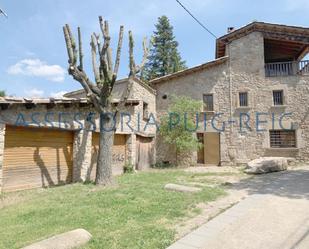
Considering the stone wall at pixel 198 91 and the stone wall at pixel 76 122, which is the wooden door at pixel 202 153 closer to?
the stone wall at pixel 198 91

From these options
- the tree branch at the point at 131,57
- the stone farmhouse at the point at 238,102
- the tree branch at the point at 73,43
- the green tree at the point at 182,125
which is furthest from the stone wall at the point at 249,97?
the tree branch at the point at 73,43

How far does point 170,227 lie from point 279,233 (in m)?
1.81

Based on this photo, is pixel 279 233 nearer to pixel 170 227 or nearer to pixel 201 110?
pixel 170 227

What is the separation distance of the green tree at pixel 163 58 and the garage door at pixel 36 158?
22.1m

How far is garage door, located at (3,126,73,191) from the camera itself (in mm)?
7836

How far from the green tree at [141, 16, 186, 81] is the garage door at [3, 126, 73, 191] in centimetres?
2210

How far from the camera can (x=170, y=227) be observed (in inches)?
181

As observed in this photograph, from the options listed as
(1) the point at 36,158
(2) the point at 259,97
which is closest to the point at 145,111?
(2) the point at 259,97

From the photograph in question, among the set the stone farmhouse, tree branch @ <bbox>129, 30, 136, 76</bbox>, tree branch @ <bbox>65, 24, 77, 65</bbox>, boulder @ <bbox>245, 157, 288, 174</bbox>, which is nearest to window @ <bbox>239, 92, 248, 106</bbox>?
Result: the stone farmhouse

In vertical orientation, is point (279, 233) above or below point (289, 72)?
below

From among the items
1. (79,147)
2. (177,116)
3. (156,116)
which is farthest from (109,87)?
(156,116)

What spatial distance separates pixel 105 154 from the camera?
854cm

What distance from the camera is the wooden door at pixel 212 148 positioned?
15.8 m

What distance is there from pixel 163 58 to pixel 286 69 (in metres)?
17.7
